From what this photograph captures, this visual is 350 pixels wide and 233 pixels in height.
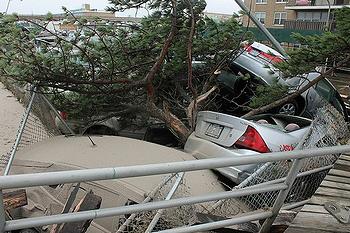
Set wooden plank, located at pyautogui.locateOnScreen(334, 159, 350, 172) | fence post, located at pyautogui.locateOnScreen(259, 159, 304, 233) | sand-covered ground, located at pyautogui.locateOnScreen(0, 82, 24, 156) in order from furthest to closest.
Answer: sand-covered ground, located at pyautogui.locateOnScreen(0, 82, 24, 156), wooden plank, located at pyautogui.locateOnScreen(334, 159, 350, 172), fence post, located at pyautogui.locateOnScreen(259, 159, 304, 233)

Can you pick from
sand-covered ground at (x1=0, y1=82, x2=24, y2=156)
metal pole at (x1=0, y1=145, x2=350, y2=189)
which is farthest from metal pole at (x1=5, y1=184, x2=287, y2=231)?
sand-covered ground at (x1=0, y1=82, x2=24, y2=156)

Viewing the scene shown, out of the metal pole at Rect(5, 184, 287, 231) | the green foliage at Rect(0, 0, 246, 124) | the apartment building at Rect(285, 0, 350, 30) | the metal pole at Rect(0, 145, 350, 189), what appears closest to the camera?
the metal pole at Rect(0, 145, 350, 189)

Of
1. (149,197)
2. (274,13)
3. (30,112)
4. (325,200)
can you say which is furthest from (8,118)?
(274,13)

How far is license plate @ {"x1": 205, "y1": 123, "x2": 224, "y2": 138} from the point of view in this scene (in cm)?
439

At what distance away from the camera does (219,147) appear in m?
→ 4.28

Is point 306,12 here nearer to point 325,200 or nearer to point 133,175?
point 325,200

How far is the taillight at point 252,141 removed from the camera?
4.14 meters

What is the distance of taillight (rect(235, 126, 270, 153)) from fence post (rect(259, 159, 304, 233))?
A: 5.37 ft

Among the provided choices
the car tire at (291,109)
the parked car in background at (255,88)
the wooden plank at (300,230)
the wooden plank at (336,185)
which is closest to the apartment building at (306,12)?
the parked car in background at (255,88)

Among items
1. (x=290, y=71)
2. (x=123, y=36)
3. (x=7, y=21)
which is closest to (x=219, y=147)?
(x=290, y=71)

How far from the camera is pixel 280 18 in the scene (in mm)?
43000

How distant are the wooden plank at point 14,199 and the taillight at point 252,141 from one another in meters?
2.34

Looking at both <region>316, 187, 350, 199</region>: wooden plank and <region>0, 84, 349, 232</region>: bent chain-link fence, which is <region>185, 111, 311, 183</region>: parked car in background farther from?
<region>316, 187, 350, 199</region>: wooden plank

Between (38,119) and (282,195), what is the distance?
432 centimetres
